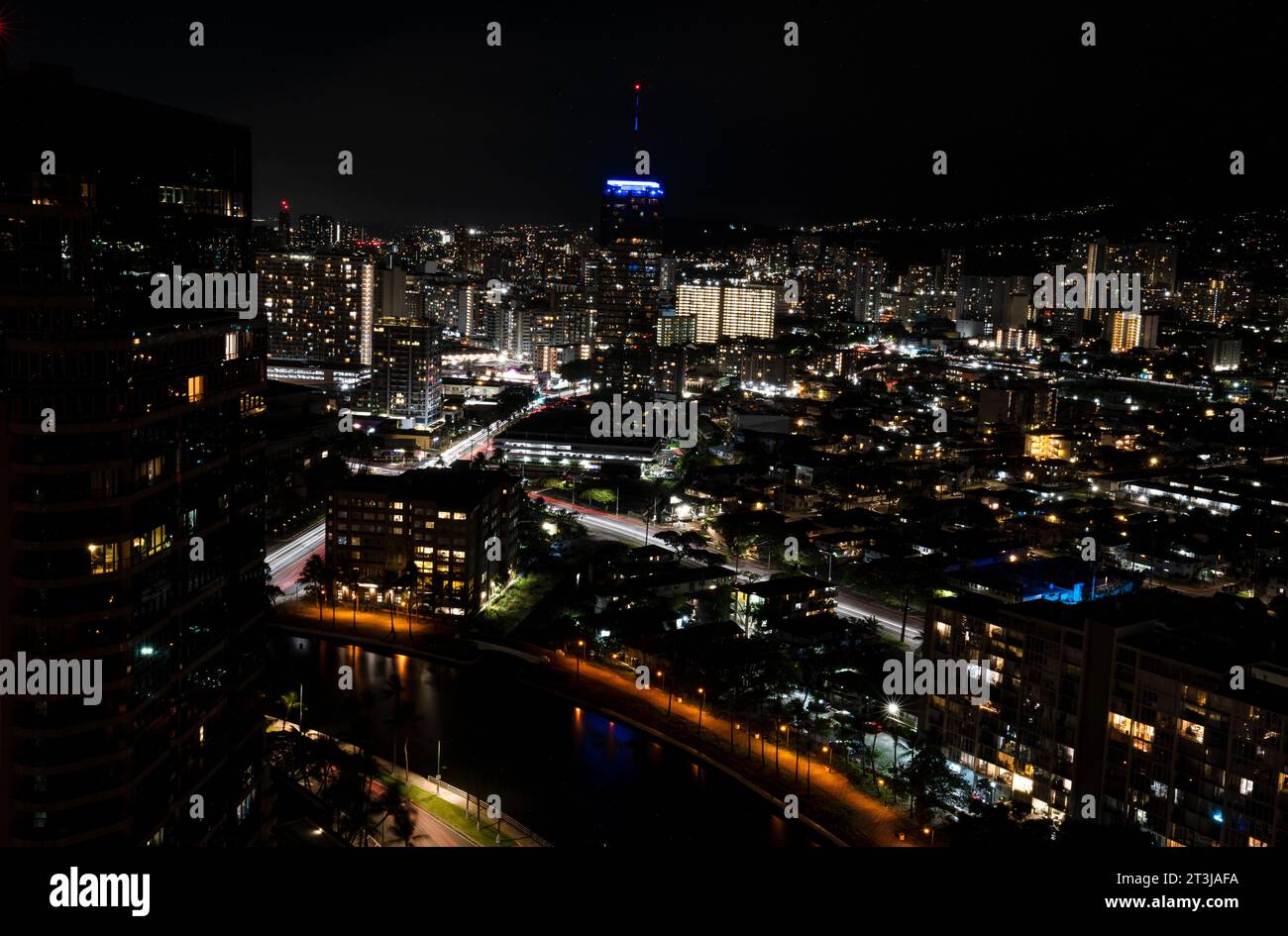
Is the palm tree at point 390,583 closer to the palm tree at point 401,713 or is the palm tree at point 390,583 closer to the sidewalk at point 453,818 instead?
the palm tree at point 401,713

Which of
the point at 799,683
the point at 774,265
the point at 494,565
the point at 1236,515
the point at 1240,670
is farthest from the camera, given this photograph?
the point at 774,265

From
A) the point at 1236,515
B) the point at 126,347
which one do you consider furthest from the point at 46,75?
the point at 1236,515

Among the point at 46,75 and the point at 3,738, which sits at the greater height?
the point at 46,75

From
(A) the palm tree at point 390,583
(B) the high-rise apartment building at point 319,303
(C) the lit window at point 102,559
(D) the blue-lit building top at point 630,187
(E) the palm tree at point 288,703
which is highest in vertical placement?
(D) the blue-lit building top at point 630,187

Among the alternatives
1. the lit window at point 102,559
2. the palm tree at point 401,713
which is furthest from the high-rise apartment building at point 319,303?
the lit window at point 102,559

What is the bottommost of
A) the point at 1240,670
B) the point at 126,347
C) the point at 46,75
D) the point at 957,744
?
the point at 957,744

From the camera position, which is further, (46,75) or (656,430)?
(656,430)
